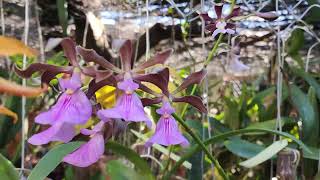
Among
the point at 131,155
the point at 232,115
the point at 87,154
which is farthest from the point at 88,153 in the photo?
the point at 232,115

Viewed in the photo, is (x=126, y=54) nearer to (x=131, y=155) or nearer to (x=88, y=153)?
(x=88, y=153)

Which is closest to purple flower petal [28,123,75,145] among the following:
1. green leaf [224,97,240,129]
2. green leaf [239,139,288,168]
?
green leaf [239,139,288,168]

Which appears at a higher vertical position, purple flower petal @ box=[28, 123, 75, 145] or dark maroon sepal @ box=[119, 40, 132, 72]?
dark maroon sepal @ box=[119, 40, 132, 72]

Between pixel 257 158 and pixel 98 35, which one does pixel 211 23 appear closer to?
pixel 257 158

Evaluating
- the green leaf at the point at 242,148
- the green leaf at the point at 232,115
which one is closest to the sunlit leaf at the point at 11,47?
the green leaf at the point at 242,148

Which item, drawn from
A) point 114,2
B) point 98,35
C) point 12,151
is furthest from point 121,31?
point 12,151

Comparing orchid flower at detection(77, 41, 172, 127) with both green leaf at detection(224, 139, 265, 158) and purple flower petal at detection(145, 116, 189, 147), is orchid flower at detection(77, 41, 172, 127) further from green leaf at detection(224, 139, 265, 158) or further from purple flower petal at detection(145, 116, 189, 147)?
green leaf at detection(224, 139, 265, 158)
